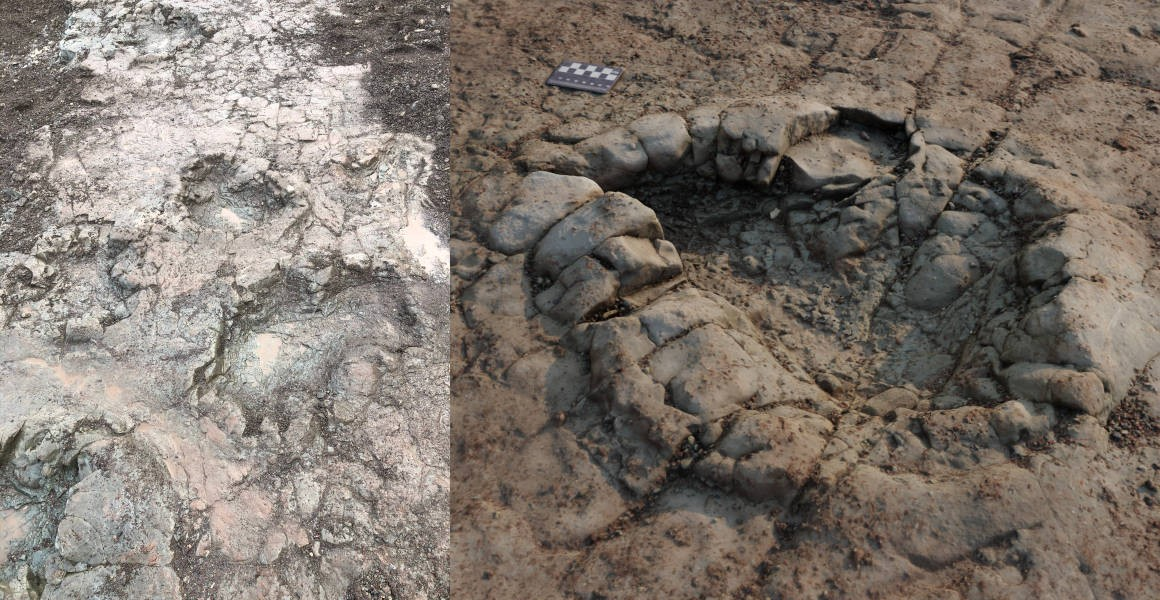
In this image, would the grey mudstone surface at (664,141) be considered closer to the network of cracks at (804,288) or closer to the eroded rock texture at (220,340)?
the network of cracks at (804,288)

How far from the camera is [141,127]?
3.15 m

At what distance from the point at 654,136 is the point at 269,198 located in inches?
53.3

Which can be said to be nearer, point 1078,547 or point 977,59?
point 1078,547

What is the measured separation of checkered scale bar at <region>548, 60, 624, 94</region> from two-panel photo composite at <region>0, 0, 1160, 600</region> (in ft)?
0.10

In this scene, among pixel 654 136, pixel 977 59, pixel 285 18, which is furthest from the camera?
pixel 285 18

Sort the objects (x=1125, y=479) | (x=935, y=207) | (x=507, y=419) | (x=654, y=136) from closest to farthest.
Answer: (x=1125, y=479) < (x=507, y=419) < (x=935, y=207) < (x=654, y=136)

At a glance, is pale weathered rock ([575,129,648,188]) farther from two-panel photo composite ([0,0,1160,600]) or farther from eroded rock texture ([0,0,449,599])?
eroded rock texture ([0,0,449,599])

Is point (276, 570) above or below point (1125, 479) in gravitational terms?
below

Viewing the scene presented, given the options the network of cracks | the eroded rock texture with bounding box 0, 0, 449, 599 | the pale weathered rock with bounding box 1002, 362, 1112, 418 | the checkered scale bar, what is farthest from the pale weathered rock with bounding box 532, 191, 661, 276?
the pale weathered rock with bounding box 1002, 362, 1112, 418

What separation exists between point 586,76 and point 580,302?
1316mm

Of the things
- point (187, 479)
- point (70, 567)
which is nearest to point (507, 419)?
point (187, 479)

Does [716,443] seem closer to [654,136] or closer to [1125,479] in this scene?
[1125,479]

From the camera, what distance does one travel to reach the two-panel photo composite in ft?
6.70

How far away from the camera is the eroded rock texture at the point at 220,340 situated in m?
2.07
